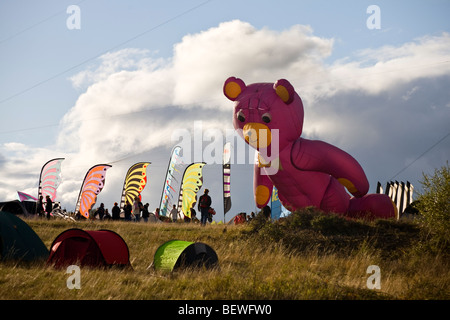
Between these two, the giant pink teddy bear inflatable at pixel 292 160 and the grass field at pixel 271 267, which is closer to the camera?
the grass field at pixel 271 267

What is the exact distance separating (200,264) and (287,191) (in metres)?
7.13

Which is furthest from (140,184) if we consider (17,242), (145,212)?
(17,242)

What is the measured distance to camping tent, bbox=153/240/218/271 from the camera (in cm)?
1078

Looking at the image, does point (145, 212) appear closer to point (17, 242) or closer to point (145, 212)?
point (145, 212)

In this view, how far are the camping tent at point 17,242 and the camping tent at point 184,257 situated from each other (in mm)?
2939

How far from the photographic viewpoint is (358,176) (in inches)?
667

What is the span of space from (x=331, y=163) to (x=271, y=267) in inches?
236

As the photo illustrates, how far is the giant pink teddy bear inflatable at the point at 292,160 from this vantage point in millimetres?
16406

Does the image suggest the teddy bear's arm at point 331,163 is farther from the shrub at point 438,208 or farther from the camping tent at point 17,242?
the camping tent at point 17,242

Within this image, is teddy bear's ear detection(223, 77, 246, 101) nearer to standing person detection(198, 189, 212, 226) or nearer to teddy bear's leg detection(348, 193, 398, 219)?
standing person detection(198, 189, 212, 226)

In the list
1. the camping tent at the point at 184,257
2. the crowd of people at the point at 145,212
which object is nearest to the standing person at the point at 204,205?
the crowd of people at the point at 145,212

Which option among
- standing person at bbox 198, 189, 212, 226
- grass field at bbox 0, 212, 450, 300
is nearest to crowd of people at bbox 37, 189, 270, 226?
standing person at bbox 198, 189, 212, 226

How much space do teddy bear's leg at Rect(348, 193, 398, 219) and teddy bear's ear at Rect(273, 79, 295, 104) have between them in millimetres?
4543
